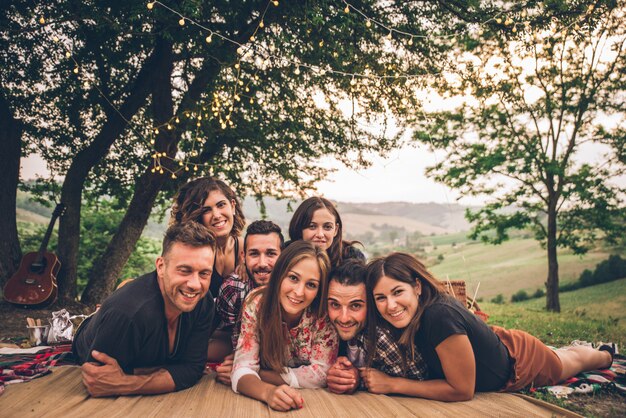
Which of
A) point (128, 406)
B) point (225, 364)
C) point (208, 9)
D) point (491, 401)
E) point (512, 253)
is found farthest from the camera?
point (512, 253)

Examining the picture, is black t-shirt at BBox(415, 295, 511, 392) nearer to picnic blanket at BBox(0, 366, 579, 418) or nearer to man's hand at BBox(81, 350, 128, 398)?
picnic blanket at BBox(0, 366, 579, 418)

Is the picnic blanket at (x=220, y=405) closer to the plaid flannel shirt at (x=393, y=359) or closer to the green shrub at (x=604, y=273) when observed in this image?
the plaid flannel shirt at (x=393, y=359)

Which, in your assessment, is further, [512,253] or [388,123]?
[512,253]

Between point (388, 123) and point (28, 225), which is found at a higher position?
point (388, 123)

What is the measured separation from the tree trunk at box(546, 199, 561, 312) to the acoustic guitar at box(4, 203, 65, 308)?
12.3 metres

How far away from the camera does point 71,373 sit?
343 centimetres

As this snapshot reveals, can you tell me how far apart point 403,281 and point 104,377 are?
235 cm

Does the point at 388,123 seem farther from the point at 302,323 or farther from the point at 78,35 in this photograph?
the point at 78,35

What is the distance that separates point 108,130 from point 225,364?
5864 millimetres

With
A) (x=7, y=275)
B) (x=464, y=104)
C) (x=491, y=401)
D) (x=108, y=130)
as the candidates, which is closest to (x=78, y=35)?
(x=108, y=130)

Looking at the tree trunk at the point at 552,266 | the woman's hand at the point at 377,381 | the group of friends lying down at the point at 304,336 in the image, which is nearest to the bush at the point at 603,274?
the tree trunk at the point at 552,266

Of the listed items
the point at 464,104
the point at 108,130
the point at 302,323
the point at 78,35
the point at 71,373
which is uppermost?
the point at 464,104

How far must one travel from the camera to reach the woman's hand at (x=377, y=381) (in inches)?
127

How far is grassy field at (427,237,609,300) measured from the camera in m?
15.0
